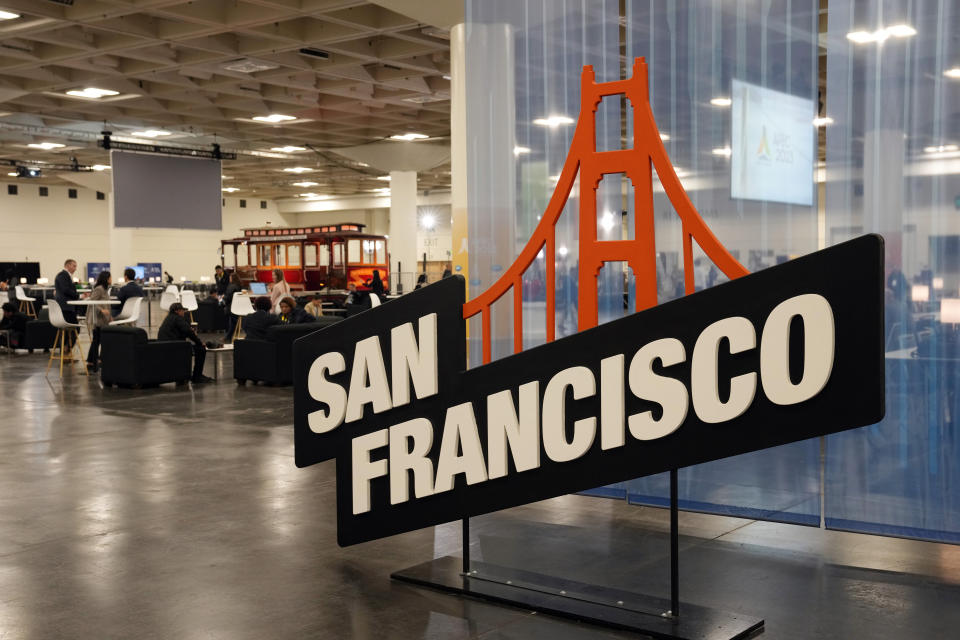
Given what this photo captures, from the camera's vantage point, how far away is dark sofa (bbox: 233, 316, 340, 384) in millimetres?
10688

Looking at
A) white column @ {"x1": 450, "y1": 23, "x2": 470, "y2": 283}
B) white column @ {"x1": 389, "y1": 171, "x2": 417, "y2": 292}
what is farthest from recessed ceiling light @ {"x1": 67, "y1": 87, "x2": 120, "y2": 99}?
white column @ {"x1": 450, "y1": 23, "x2": 470, "y2": 283}

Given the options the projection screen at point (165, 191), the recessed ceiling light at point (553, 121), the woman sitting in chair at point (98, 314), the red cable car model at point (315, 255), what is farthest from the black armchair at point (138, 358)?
the red cable car model at point (315, 255)

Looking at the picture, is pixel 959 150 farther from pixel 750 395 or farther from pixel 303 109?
pixel 303 109

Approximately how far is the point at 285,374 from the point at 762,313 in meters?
8.55

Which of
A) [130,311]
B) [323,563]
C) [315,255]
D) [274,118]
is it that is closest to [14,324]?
[130,311]

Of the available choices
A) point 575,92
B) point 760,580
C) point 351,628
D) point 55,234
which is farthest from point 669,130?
point 55,234

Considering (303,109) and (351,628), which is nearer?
(351,628)

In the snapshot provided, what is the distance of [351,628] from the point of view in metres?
3.35

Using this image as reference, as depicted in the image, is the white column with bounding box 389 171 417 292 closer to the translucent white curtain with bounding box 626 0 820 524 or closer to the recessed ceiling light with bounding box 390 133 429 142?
the recessed ceiling light with bounding box 390 133 429 142

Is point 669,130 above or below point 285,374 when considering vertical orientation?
above

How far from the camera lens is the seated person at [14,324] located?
15.6 meters

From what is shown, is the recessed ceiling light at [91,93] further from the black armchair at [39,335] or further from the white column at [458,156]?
the white column at [458,156]

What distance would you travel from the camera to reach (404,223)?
21.0 m

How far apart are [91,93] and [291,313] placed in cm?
590
